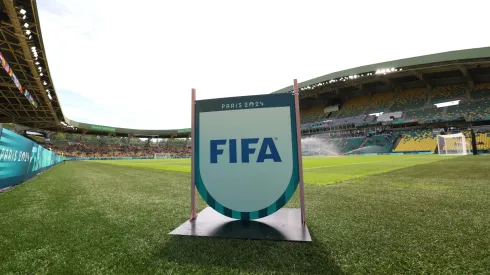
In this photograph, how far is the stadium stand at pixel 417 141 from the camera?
1097 inches

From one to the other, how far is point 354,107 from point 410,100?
8.77m

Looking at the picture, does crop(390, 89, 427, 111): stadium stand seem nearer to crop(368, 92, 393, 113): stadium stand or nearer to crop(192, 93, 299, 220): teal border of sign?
crop(368, 92, 393, 113): stadium stand

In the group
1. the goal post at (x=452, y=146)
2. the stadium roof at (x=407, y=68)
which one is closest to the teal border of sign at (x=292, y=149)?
the goal post at (x=452, y=146)

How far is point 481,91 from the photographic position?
98.0ft

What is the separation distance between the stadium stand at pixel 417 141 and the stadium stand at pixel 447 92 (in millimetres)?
6137

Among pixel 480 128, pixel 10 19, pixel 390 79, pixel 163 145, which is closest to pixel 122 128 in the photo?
pixel 163 145

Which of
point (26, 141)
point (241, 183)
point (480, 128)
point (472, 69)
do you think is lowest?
point (241, 183)

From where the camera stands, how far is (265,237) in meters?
1.78

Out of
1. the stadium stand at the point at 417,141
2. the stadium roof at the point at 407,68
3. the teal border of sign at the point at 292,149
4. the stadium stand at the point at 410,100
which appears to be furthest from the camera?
the stadium stand at the point at 410,100

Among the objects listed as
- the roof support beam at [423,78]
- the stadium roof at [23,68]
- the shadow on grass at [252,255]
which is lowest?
the shadow on grass at [252,255]

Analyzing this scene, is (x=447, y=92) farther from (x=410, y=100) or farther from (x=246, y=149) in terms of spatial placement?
(x=246, y=149)

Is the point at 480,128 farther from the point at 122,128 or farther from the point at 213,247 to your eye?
the point at 122,128

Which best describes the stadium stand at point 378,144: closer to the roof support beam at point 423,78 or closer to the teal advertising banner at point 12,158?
the roof support beam at point 423,78

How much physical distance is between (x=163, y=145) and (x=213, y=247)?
6360cm
